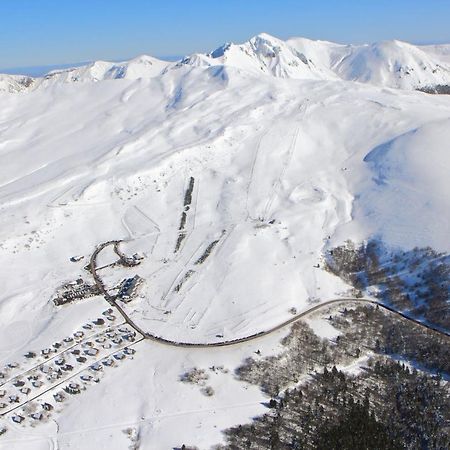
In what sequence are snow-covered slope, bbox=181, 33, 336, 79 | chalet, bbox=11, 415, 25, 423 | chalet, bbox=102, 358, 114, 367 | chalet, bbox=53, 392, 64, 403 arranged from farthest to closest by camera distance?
snow-covered slope, bbox=181, 33, 336, 79 → chalet, bbox=102, 358, 114, 367 → chalet, bbox=53, 392, 64, 403 → chalet, bbox=11, 415, 25, 423

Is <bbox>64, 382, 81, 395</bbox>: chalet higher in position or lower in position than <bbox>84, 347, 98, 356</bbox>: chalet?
lower

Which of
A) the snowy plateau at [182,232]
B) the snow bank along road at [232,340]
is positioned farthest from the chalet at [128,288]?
the snow bank along road at [232,340]

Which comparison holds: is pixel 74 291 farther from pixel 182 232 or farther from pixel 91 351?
pixel 182 232

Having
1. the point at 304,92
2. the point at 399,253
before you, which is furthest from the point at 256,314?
the point at 304,92

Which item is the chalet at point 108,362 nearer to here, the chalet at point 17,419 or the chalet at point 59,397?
the chalet at point 59,397

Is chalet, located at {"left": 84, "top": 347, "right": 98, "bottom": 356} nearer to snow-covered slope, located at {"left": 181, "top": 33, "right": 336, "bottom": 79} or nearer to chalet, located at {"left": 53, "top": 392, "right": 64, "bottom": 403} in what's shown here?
chalet, located at {"left": 53, "top": 392, "right": 64, "bottom": 403}

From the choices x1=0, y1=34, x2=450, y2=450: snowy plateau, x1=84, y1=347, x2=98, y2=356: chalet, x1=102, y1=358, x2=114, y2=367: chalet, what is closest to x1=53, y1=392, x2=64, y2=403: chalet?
x1=0, y1=34, x2=450, y2=450: snowy plateau

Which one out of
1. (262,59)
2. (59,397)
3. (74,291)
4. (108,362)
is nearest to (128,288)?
(74,291)

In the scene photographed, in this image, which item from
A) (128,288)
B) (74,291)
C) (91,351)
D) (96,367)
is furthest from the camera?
(128,288)

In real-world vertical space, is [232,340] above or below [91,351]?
below

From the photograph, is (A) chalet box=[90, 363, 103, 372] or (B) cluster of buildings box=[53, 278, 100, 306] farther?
(B) cluster of buildings box=[53, 278, 100, 306]
